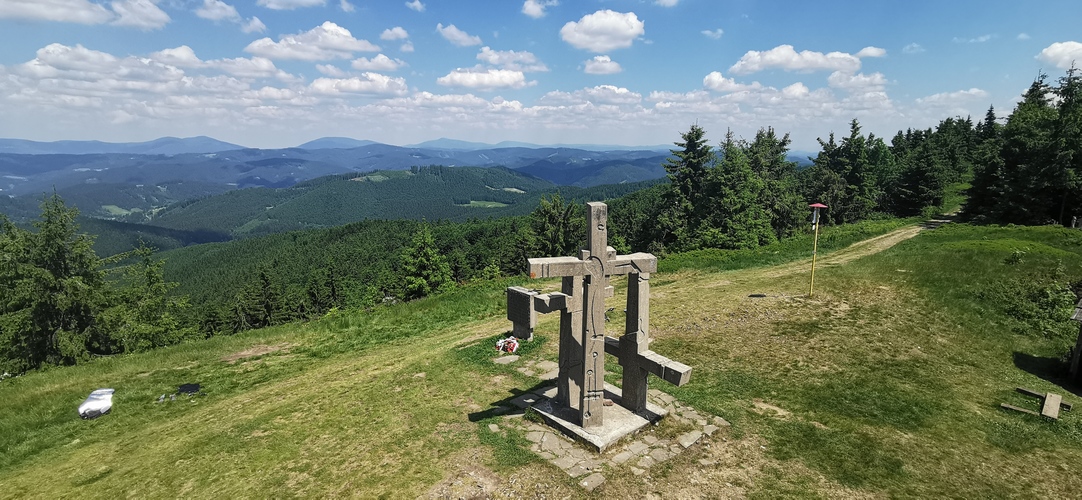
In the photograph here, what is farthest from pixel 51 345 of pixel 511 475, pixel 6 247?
pixel 511 475

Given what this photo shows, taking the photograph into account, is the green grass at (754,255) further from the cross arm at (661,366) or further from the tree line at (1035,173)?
the cross arm at (661,366)

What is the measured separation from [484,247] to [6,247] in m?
72.2

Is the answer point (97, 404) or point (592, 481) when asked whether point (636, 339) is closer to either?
point (592, 481)

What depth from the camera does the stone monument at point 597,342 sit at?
28.7 ft

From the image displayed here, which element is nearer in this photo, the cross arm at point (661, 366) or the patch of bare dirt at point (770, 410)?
the cross arm at point (661, 366)

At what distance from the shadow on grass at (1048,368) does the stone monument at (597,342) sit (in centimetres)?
1067

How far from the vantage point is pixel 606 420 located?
962 centimetres

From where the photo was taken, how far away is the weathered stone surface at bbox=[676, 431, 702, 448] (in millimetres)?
8927

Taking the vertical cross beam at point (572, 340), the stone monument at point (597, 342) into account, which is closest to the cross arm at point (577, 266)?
the stone monument at point (597, 342)

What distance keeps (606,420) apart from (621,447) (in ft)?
2.52

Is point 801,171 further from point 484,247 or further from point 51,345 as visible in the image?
point 51,345

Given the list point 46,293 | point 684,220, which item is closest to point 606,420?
point 46,293

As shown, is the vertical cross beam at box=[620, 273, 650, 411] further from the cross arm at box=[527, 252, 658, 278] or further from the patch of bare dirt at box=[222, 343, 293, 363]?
the patch of bare dirt at box=[222, 343, 293, 363]

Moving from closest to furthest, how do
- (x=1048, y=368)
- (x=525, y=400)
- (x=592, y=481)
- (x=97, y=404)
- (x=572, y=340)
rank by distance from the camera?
1. (x=592, y=481)
2. (x=572, y=340)
3. (x=525, y=400)
4. (x=1048, y=368)
5. (x=97, y=404)
